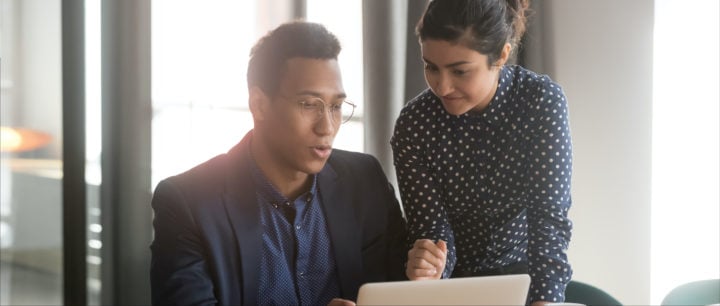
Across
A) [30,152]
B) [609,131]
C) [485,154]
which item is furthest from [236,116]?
[609,131]

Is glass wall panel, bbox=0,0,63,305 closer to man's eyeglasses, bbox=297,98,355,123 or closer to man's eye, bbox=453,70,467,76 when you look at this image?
man's eyeglasses, bbox=297,98,355,123

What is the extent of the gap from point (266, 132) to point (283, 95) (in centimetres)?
11

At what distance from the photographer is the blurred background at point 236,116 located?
2955 mm

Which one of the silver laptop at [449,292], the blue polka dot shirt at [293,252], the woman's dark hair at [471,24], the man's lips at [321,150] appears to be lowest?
the blue polka dot shirt at [293,252]

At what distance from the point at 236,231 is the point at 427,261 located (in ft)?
1.56

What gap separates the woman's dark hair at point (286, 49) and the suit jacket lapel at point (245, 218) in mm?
205

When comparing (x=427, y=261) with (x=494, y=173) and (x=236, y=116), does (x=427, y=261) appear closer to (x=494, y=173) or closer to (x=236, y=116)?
(x=494, y=173)

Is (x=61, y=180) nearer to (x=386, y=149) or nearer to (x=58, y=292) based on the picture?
(x=58, y=292)

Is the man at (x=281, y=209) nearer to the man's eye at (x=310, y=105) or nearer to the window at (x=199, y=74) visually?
the man's eye at (x=310, y=105)

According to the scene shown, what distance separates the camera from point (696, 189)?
3.75m

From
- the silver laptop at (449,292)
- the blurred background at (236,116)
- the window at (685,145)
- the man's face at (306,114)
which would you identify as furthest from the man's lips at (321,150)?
the window at (685,145)

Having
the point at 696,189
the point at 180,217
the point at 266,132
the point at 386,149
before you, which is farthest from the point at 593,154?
the point at 180,217

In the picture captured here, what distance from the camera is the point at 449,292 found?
4.78 feet

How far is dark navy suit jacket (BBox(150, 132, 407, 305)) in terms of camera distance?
2.06 m
